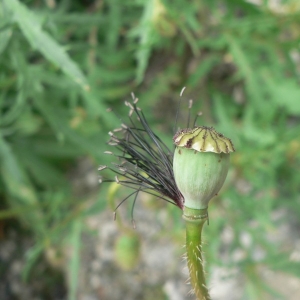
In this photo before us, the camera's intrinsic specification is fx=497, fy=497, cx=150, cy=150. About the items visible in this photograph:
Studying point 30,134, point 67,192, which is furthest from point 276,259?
point 30,134

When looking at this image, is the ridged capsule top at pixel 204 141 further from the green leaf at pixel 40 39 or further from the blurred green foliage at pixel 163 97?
the blurred green foliage at pixel 163 97

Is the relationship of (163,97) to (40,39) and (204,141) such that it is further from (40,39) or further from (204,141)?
(204,141)

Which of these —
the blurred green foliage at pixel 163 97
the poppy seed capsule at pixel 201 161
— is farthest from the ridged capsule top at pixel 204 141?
the blurred green foliage at pixel 163 97

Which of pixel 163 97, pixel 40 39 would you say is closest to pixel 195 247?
pixel 40 39

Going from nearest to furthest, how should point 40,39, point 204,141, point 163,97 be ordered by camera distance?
1. point 204,141
2. point 40,39
3. point 163,97

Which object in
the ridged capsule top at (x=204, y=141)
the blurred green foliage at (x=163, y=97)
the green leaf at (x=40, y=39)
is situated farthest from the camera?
the blurred green foliage at (x=163, y=97)

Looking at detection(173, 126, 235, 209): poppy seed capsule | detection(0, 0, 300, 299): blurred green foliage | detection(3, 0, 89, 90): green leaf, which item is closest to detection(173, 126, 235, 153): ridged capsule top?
detection(173, 126, 235, 209): poppy seed capsule
